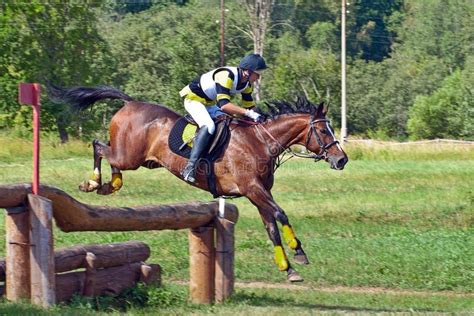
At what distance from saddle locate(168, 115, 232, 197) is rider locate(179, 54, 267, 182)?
0.09 metres

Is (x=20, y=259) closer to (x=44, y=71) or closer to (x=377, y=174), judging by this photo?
(x=377, y=174)

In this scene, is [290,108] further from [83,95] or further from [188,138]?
[83,95]

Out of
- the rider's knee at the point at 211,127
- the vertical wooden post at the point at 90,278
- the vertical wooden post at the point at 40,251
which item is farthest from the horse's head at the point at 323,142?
the vertical wooden post at the point at 40,251

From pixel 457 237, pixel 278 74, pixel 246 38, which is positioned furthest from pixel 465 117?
pixel 457 237

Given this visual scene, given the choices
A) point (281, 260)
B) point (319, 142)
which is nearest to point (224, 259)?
point (281, 260)

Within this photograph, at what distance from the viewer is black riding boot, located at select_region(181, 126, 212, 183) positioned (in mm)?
12070

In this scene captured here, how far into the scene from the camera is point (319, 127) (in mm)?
12109

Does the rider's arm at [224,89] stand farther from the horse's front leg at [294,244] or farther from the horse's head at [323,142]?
the horse's front leg at [294,244]

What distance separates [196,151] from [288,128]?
1.14 m

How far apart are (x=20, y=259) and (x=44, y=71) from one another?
113 feet

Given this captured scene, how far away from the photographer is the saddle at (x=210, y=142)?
12172 millimetres

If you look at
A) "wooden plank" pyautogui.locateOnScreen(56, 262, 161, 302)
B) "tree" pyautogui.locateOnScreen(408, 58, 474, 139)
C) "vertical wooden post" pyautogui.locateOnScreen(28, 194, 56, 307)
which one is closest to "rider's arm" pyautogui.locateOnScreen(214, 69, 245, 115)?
"wooden plank" pyautogui.locateOnScreen(56, 262, 161, 302)

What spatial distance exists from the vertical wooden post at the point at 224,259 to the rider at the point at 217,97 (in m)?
0.89

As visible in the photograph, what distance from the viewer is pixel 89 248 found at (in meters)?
10.8
